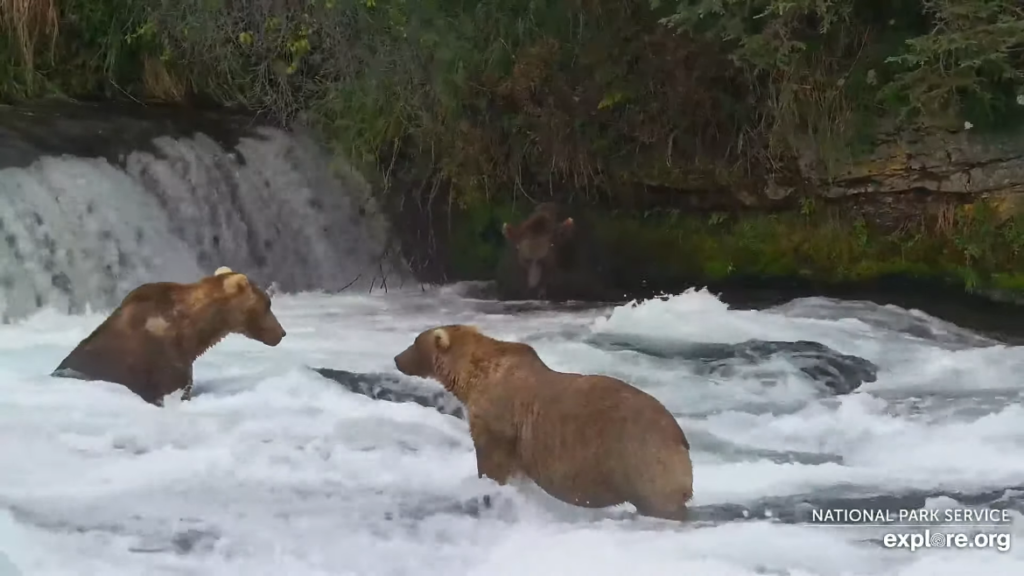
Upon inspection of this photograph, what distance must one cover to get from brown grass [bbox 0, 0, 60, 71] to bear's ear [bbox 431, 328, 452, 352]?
3.91 m

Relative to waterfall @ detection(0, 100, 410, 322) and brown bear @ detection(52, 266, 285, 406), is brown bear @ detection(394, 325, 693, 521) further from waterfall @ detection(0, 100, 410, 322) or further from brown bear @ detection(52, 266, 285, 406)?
waterfall @ detection(0, 100, 410, 322)

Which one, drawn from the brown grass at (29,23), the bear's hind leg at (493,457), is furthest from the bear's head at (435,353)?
the brown grass at (29,23)

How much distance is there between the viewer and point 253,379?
2.92 m

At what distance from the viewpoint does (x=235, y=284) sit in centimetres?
307

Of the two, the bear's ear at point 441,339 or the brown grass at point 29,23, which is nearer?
the bear's ear at point 441,339

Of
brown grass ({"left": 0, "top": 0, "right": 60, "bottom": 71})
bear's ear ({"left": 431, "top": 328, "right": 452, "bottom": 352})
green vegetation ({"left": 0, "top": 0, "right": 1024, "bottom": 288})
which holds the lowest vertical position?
bear's ear ({"left": 431, "top": 328, "right": 452, "bottom": 352})

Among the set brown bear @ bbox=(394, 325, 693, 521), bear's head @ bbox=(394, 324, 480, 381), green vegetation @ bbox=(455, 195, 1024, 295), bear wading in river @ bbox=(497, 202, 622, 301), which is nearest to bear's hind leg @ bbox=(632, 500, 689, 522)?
brown bear @ bbox=(394, 325, 693, 521)

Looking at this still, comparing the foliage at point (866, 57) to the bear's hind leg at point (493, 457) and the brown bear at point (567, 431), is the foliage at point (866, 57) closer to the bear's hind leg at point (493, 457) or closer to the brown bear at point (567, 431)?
the brown bear at point (567, 431)

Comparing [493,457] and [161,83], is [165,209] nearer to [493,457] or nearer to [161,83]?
[161,83]

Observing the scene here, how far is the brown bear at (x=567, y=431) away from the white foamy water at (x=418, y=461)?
5cm

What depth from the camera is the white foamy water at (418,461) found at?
2.09m

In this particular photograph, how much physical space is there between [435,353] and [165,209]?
2.41m

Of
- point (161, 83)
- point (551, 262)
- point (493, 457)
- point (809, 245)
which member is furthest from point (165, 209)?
point (809, 245)

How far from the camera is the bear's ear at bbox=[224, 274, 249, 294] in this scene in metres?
3.04
